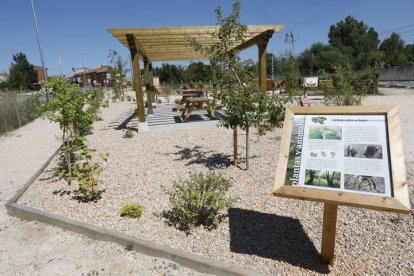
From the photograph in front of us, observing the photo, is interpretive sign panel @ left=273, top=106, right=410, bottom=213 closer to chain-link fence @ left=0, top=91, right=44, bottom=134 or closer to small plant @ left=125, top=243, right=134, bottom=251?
small plant @ left=125, top=243, right=134, bottom=251

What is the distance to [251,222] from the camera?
3.26 m

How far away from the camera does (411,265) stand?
244 cm

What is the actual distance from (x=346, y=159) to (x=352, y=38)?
5955cm

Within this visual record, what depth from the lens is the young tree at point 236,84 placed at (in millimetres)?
4461

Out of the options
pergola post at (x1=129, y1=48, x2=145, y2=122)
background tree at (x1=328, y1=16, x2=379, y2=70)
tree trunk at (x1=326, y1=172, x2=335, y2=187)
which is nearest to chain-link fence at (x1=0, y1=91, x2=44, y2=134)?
pergola post at (x1=129, y1=48, x2=145, y2=122)

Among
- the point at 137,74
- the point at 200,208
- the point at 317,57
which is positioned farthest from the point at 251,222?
the point at 317,57

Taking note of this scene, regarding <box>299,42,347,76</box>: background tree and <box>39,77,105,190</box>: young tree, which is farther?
<box>299,42,347,76</box>: background tree

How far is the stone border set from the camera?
2.52m

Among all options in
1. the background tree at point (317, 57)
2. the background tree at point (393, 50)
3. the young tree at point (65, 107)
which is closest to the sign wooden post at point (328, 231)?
the young tree at point (65, 107)

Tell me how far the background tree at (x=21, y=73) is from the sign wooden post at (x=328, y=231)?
49097mm

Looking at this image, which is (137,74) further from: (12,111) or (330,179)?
(330,179)

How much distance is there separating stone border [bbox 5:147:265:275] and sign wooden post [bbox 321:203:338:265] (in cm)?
65

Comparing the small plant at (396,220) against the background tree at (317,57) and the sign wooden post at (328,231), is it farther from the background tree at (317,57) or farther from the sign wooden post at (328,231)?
the background tree at (317,57)

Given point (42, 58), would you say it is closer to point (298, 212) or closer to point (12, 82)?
point (298, 212)
